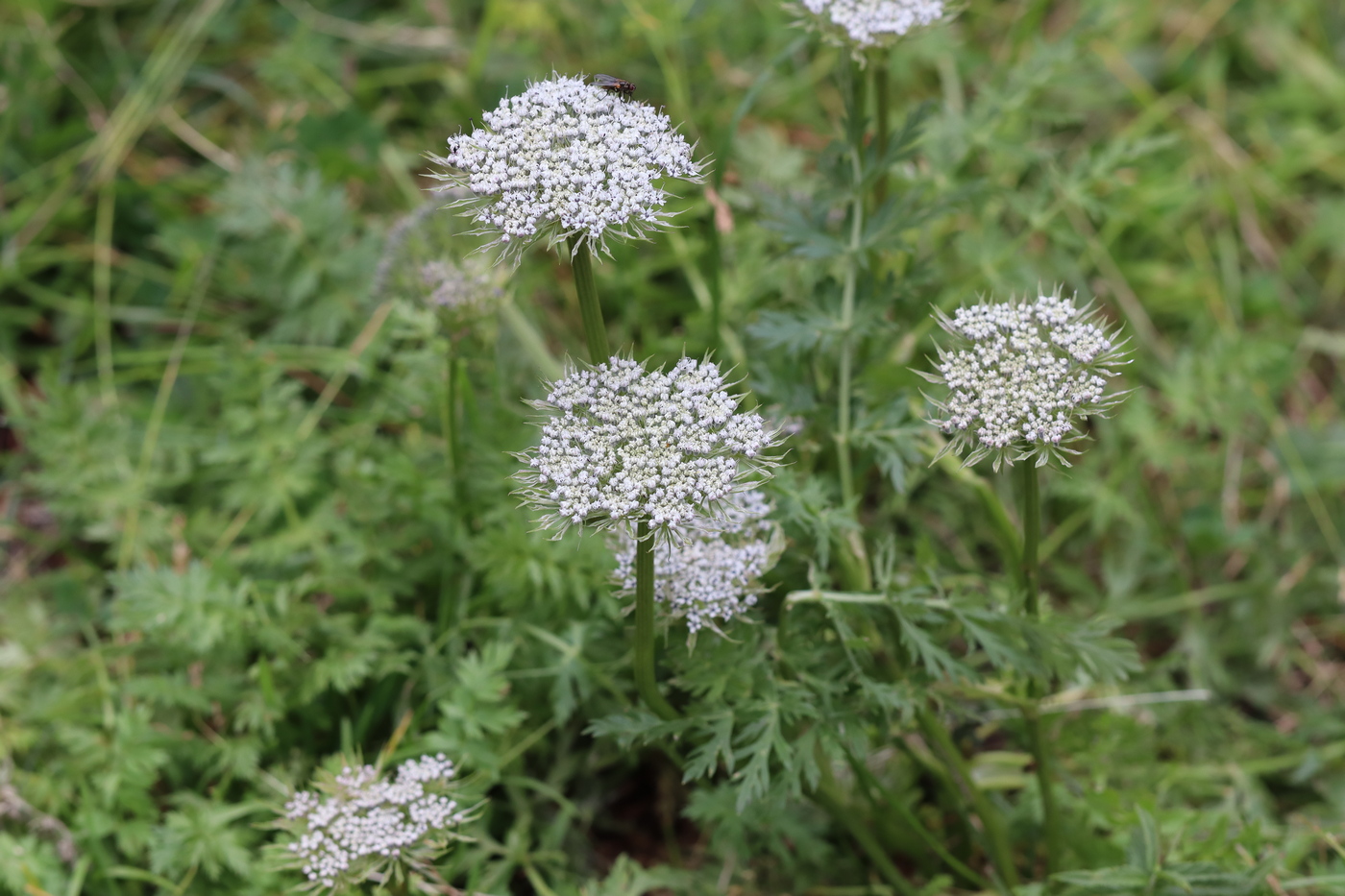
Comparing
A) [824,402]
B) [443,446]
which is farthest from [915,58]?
[443,446]

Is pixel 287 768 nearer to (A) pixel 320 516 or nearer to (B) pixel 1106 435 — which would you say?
(A) pixel 320 516

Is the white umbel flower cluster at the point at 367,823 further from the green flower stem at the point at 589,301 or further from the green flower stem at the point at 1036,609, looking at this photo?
the green flower stem at the point at 1036,609

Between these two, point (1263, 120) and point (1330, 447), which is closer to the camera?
point (1330, 447)

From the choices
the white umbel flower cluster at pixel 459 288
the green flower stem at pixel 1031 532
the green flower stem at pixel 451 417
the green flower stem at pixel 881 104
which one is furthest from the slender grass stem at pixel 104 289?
the green flower stem at pixel 1031 532

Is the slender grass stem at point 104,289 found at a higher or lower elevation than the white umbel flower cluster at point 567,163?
higher

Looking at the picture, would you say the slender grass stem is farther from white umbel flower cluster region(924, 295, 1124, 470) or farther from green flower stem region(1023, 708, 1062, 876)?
green flower stem region(1023, 708, 1062, 876)

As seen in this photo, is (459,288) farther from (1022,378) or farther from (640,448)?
(1022,378)
